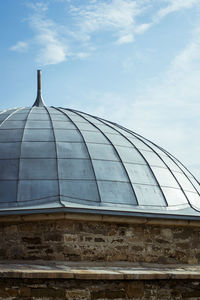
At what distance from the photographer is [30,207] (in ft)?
33.4

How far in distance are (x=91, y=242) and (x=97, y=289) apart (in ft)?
5.86

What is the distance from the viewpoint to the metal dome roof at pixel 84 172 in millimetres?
10664

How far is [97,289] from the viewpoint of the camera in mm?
8375

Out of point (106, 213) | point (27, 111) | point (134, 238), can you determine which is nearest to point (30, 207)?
point (106, 213)

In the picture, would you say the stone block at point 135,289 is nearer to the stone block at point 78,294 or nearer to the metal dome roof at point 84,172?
the stone block at point 78,294

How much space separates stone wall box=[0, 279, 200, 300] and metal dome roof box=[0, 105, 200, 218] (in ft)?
6.10

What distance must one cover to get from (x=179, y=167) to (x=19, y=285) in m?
6.64

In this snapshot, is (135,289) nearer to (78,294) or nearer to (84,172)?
(78,294)

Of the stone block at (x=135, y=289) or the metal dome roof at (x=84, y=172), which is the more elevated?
the metal dome roof at (x=84, y=172)

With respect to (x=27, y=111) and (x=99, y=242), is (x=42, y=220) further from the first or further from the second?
(x=27, y=111)

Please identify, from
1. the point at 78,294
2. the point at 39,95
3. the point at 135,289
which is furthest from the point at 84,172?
the point at 39,95

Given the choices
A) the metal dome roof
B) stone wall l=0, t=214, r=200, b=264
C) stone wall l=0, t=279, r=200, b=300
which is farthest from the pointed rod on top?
stone wall l=0, t=279, r=200, b=300

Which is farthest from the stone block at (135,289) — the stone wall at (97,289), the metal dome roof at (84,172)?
the metal dome roof at (84,172)

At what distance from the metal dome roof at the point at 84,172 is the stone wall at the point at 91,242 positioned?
0.32m
